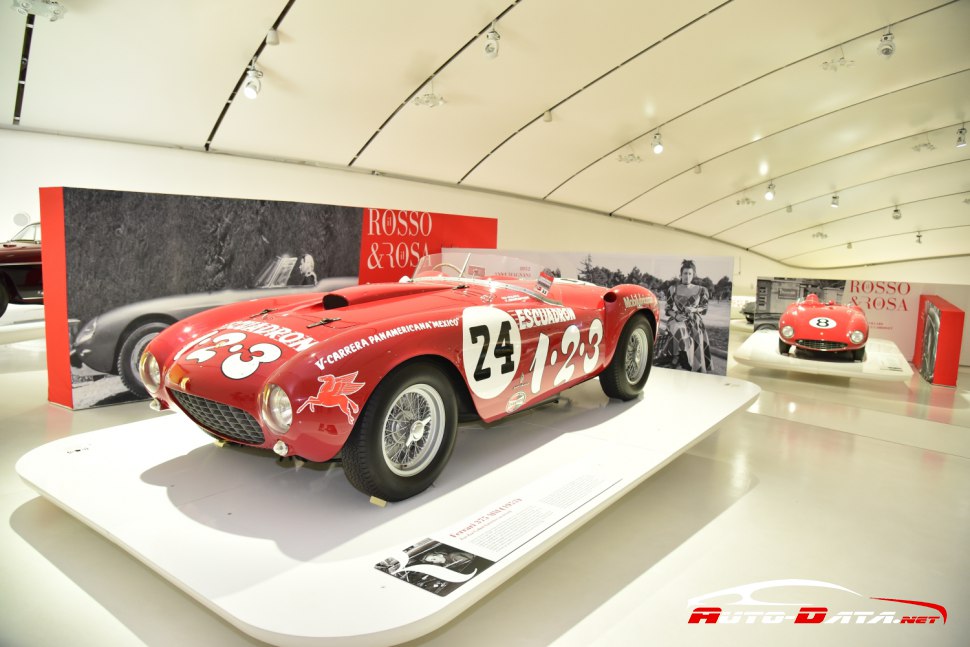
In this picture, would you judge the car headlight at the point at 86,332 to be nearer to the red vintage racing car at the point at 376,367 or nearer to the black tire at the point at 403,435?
the red vintage racing car at the point at 376,367

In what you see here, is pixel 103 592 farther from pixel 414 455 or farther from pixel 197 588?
pixel 414 455

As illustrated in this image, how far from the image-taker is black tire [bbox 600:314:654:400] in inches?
157

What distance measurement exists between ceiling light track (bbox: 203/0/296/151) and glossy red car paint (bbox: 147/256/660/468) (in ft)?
12.1

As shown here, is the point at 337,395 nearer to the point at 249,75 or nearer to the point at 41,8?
the point at 41,8

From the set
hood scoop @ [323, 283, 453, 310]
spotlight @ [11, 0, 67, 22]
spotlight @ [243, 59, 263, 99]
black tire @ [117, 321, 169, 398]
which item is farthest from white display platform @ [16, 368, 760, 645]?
spotlight @ [243, 59, 263, 99]

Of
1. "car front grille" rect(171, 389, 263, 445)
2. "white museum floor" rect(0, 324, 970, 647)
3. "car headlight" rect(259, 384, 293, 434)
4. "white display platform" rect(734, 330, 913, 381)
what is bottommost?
"white museum floor" rect(0, 324, 970, 647)

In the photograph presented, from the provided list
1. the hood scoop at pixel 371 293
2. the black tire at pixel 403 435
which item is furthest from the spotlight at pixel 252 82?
the black tire at pixel 403 435

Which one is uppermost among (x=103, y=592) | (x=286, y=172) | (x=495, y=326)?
(x=286, y=172)

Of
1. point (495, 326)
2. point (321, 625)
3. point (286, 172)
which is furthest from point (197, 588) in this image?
point (286, 172)

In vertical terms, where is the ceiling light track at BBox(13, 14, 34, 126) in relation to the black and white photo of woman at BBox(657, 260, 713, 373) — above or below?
above

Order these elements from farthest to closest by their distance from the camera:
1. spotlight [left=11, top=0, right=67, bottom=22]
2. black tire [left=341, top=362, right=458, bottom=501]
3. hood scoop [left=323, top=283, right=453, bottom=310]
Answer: spotlight [left=11, top=0, right=67, bottom=22] → hood scoop [left=323, top=283, right=453, bottom=310] → black tire [left=341, top=362, right=458, bottom=501]

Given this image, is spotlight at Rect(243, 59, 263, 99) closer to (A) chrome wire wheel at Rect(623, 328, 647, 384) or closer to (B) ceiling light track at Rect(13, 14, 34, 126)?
(B) ceiling light track at Rect(13, 14, 34, 126)

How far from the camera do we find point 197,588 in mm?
1853

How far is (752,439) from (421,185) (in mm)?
7778
